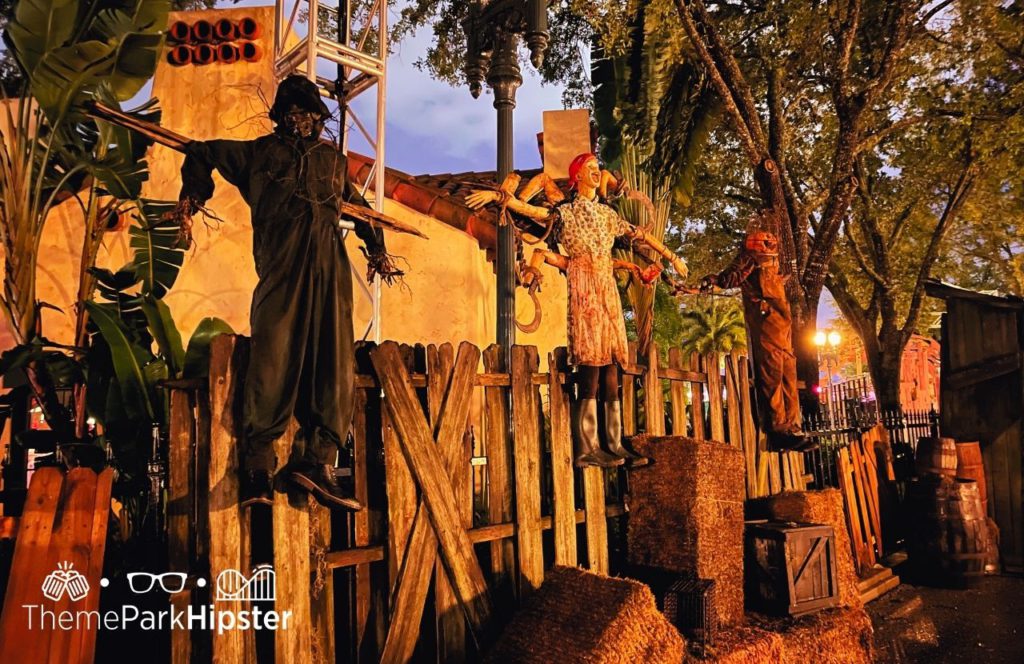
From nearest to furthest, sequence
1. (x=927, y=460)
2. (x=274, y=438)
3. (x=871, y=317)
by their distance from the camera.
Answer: (x=274, y=438) → (x=927, y=460) → (x=871, y=317)

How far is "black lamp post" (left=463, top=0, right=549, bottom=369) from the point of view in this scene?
5.91 m

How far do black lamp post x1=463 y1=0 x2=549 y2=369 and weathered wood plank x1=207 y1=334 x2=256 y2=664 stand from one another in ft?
9.92

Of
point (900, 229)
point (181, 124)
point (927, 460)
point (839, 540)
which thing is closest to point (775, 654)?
point (839, 540)

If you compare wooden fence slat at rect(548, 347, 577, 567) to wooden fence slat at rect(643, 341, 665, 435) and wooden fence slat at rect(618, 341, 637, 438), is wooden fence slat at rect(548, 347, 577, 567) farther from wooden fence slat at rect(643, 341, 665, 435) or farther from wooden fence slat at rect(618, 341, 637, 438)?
wooden fence slat at rect(643, 341, 665, 435)

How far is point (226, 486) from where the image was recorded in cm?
307

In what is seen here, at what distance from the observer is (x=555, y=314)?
12.0m

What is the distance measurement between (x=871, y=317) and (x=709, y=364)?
10.6m

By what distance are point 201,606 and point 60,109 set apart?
123 inches

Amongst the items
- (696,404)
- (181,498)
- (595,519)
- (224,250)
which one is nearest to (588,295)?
(595,519)

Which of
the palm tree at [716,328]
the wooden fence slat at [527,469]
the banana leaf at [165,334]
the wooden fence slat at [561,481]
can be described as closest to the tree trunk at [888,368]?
the wooden fence slat at [561,481]

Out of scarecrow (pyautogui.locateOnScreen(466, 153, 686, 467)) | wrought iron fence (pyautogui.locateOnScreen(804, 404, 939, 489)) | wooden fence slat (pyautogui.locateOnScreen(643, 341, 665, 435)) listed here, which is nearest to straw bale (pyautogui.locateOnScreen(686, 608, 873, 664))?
scarecrow (pyautogui.locateOnScreen(466, 153, 686, 467))

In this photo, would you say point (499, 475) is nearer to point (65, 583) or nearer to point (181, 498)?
point (181, 498)

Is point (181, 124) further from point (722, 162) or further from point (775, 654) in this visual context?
point (722, 162)

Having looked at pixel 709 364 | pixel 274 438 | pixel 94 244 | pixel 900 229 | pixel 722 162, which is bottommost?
pixel 274 438
